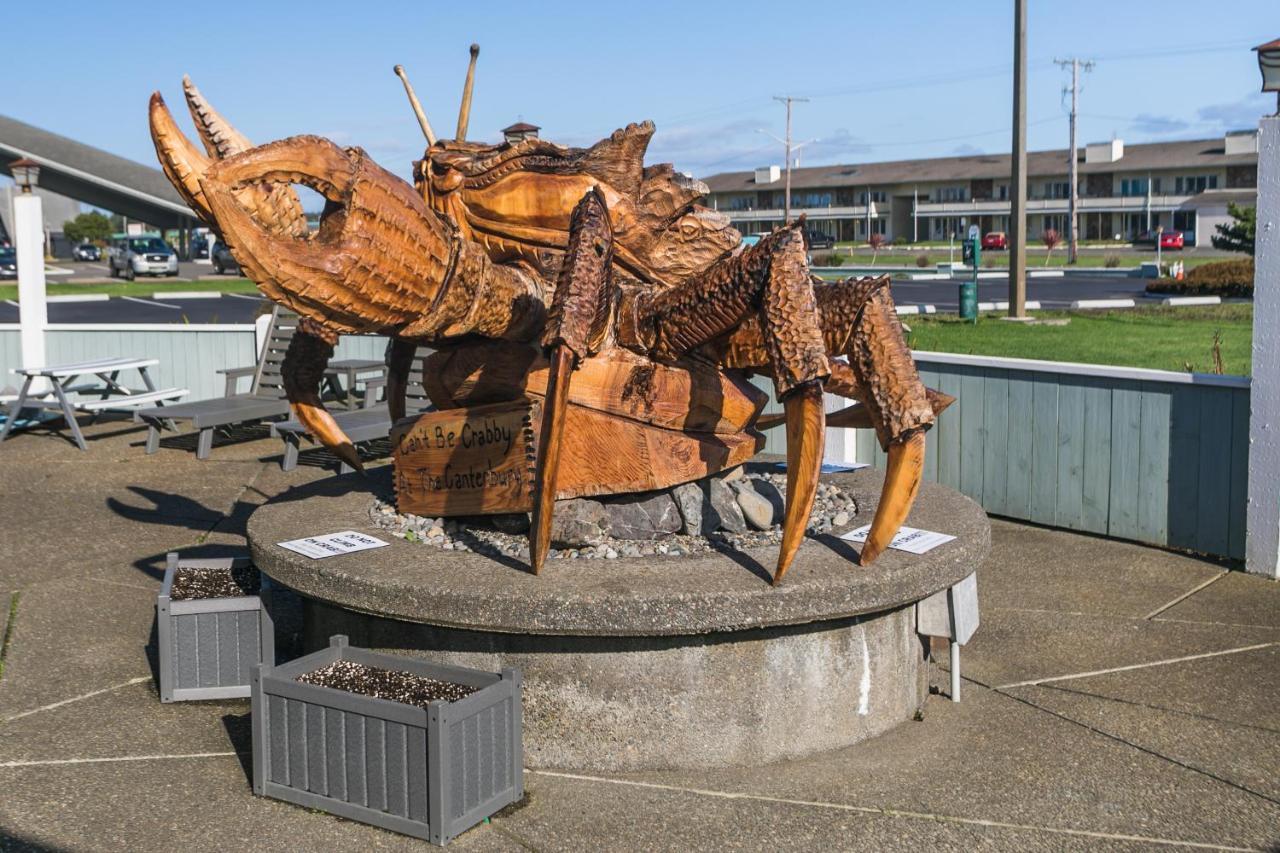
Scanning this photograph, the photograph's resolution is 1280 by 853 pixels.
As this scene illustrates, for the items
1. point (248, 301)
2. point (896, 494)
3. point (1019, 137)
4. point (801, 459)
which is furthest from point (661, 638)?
point (248, 301)

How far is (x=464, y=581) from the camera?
4.88 m

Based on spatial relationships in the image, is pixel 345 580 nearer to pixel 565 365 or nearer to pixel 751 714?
pixel 565 365

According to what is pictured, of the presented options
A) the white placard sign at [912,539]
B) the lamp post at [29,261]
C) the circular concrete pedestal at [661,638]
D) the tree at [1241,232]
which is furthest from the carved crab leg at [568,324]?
the tree at [1241,232]

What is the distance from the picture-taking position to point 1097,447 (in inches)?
321

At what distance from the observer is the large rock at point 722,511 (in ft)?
19.0

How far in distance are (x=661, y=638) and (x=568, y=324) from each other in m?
1.17

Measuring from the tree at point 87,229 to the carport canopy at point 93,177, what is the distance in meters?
43.6

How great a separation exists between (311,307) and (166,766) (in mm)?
1737

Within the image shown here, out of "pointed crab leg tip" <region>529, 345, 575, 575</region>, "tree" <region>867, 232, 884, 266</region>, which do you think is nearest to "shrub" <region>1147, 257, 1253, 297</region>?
"pointed crab leg tip" <region>529, 345, 575, 575</region>

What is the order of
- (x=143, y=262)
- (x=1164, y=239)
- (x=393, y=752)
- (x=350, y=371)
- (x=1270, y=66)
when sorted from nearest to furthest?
1. (x=393, y=752)
2. (x=1270, y=66)
3. (x=350, y=371)
4. (x=143, y=262)
5. (x=1164, y=239)

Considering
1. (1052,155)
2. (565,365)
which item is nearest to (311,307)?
(565,365)

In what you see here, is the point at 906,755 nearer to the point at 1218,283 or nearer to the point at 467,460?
the point at 467,460

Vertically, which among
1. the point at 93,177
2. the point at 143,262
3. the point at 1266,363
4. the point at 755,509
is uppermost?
the point at 93,177

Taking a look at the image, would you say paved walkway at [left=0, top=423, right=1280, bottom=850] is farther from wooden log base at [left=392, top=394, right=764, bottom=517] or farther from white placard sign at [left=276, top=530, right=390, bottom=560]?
wooden log base at [left=392, top=394, right=764, bottom=517]
